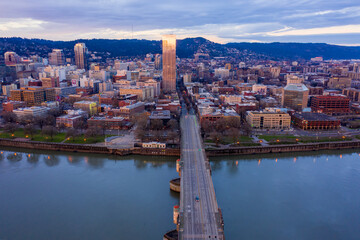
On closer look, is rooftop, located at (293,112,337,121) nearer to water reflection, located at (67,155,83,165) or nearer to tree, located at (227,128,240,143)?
tree, located at (227,128,240,143)

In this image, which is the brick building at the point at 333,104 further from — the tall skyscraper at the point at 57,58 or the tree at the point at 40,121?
the tall skyscraper at the point at 57,58

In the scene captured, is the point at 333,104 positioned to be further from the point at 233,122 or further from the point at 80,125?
the point at 80,125

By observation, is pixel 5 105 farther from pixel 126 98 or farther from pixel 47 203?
pixel 47 203

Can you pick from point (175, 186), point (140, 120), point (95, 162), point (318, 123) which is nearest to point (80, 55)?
point (140, 120)

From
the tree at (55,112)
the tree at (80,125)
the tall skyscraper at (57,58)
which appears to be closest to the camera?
the tree at (80,125)

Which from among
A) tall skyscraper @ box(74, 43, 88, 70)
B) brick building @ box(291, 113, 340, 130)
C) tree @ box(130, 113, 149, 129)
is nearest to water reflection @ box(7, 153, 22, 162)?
tree @ box(130, 113, 149, 129)

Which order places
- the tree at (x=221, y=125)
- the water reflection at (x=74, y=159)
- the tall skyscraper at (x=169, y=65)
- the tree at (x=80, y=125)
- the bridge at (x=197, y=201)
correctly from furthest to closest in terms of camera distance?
the tall skyscraper at (x=169, y=65), the tree at (x=80, y=125), the tree at (x=221, y=125), the water reflection at (x=74, y=159), the bridge at (x=197, y=201)

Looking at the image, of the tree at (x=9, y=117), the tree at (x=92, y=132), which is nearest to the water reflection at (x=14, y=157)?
the tree at (x=92, y=132)

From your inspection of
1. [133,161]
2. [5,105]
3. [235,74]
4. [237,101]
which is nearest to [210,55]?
[235,74]
